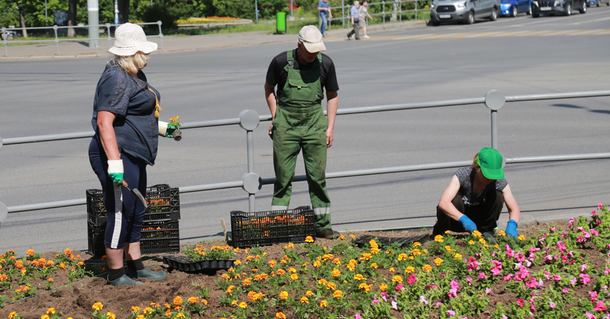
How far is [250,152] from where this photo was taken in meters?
5.48

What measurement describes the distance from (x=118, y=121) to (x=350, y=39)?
1031 inches

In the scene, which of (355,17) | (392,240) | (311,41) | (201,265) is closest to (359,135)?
(311,41)

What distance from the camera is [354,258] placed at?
4598 mm

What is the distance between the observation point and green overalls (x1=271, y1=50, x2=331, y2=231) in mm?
5262

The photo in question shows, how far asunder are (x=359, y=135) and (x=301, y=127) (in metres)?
5.53

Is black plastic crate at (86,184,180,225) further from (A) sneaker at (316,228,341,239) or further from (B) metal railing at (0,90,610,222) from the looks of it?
(A) sneaker at (316,228,341,239)

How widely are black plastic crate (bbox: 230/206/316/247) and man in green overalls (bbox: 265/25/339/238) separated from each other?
0.22 meters

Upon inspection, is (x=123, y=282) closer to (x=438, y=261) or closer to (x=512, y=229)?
(x=438, y=261)

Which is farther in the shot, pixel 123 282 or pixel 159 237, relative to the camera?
pixel 159 237

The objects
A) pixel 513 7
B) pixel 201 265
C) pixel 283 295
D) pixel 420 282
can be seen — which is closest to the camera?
pixel 283 295

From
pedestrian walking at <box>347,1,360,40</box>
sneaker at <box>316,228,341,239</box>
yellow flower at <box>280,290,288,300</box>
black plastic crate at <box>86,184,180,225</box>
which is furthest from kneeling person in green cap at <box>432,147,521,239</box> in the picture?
pedestrian walking at <box>347,1,360,40</box>

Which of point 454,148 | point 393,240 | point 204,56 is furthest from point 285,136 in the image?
point 204,56

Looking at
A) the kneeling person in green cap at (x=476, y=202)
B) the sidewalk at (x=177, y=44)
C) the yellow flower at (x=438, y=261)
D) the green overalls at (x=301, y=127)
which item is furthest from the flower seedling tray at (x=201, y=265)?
the sidewalk at (x=177, y=44)

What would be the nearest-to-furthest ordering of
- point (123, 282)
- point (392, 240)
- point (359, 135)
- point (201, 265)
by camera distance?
point (123, 282) → point (201, 265) → point (392, 240) → point (359, 135)
